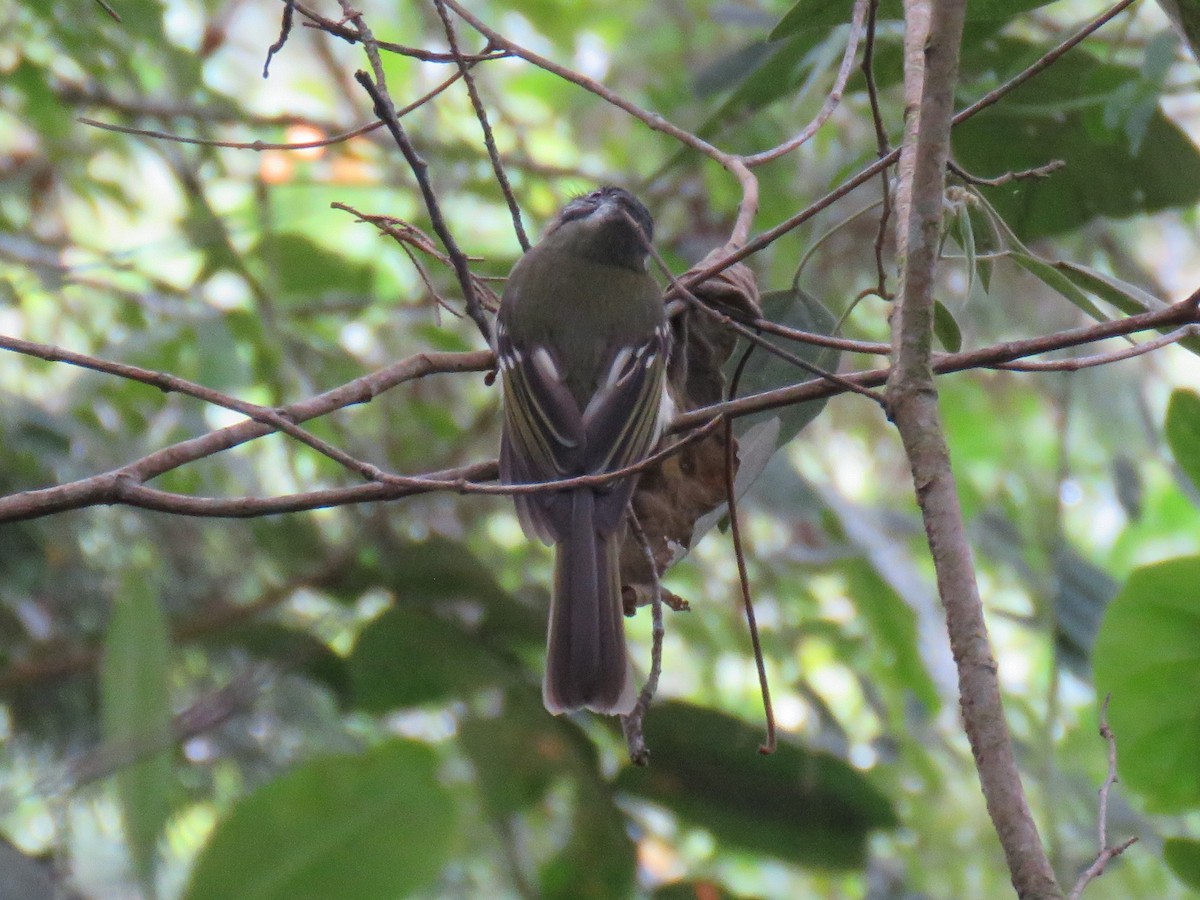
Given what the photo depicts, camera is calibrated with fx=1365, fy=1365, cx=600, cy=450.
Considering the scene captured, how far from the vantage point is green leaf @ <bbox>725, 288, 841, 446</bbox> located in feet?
7.72

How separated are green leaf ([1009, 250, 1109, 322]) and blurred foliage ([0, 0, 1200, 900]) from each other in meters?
0.03

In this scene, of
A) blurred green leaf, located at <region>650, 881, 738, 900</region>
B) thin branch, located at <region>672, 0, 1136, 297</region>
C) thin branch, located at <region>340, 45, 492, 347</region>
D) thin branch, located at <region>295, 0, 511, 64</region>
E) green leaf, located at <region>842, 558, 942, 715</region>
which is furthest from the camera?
green leaf, located at <region>842, 558, 942, 715</region>

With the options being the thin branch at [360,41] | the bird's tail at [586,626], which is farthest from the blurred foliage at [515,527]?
the thin branch at [360,41]

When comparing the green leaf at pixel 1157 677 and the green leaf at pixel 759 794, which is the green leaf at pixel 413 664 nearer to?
the green leaf at pixel 759 794

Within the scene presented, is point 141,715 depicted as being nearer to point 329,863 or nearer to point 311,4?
point 329,863

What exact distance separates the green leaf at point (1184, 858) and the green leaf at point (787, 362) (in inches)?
33.8

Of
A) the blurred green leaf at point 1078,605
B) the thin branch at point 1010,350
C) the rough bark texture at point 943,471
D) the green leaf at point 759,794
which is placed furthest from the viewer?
the blurred green leaf at point 1078,605

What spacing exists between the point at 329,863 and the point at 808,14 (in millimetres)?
1719

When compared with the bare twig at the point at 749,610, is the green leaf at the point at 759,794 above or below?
above

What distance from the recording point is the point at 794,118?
423cm

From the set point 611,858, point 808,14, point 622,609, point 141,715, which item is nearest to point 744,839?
point 611,858

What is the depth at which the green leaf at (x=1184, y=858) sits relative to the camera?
2.03 meters

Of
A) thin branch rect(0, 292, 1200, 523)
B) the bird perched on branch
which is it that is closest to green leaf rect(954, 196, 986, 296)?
thin branch rect(0, 292, 1200, 523)

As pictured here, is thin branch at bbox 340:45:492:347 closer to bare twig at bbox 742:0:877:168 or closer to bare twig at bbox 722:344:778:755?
bare twig at bbox 722:344:778:755
